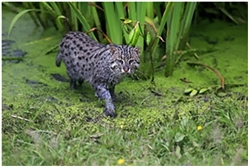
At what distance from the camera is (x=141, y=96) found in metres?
4.44

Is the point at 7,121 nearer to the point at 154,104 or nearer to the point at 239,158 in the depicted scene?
the point at 154,104

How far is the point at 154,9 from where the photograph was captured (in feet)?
15.9

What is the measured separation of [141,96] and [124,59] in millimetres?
597

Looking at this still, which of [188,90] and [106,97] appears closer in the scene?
[106,97]

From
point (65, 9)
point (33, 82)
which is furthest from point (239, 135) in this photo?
point (65, 9)

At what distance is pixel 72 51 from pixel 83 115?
0.56 meters

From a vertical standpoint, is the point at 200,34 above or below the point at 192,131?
below

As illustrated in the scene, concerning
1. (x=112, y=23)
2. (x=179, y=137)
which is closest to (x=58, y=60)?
(x=112, y=23)

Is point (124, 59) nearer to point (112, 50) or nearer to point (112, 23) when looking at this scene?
point (112, 50)

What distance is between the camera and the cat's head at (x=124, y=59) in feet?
12.8

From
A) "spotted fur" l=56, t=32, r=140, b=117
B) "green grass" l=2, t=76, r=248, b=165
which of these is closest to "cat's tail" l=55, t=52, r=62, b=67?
"spotted fur" l=56, t=32, r=140, b=117

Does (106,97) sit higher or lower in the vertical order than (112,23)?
lower

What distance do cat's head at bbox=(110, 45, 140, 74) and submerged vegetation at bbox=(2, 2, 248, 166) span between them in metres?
0.17

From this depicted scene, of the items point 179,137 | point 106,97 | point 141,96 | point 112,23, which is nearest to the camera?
point 179,137
